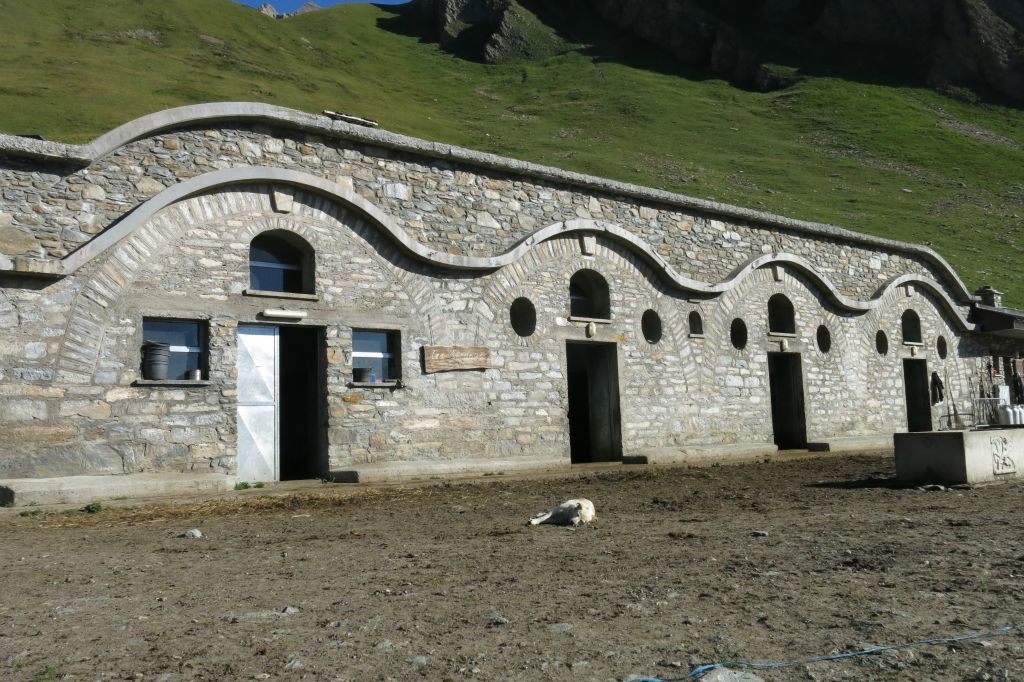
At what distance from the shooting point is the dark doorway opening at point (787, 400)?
16.4 m

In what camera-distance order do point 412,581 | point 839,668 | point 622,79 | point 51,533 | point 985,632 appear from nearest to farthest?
point 839,668
point 985,632
point 412,581
point 51,533
point 622,79

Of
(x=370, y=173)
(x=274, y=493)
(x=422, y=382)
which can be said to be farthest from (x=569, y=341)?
(x=274, y=493)

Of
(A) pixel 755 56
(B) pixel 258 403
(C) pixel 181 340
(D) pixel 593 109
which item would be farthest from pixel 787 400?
(A) pixel 755 56

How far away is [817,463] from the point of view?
13.3 metres

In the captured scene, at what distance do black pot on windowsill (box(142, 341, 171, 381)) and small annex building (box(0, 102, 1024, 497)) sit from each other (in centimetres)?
8

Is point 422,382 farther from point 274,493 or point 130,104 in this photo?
point 130,104

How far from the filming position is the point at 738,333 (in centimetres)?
1580

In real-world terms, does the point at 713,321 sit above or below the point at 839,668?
above

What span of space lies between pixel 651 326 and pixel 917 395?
8459 millimetres

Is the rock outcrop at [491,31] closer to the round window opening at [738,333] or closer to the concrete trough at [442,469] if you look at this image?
the round window opening at [738,333]

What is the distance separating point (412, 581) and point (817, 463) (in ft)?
32.9

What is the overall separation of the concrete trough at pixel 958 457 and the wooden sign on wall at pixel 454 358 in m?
5.50

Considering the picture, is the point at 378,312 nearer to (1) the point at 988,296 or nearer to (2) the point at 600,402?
(2) the point at 600,402

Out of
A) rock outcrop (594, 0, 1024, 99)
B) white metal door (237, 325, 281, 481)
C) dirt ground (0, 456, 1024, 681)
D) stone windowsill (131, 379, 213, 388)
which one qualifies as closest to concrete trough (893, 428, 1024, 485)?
dirt ground (0, 456, 1024, 681)
